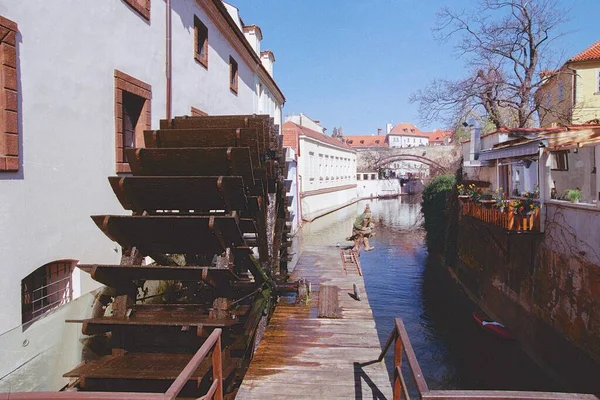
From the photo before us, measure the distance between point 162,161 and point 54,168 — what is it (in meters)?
1.44

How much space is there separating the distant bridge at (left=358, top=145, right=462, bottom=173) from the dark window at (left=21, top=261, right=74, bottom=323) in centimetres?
4087

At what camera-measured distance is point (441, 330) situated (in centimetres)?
1122

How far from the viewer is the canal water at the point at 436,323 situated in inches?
335

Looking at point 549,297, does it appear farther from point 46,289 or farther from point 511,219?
point 46,289

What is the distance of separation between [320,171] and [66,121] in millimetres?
25049

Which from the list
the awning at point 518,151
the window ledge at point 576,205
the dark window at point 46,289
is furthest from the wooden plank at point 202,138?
the awning at point 518,151

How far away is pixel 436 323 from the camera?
11.7 metres

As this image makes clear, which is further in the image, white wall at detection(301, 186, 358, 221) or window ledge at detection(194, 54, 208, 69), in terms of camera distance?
white wall at detection(301, 186, 358, 221)

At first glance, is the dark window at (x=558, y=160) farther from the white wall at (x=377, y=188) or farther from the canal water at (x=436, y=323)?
the white wall at (x=377, y=188)

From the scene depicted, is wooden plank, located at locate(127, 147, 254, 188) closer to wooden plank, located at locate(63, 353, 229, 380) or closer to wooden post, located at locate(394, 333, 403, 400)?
wooden plank, located at locate(63, 353, 229, 380)

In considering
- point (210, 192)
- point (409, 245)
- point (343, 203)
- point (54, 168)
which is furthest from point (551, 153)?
point (343, 203)

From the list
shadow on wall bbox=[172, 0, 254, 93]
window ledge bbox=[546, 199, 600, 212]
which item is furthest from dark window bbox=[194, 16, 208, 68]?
window ledge bbox=[546, 199, 600, 212]

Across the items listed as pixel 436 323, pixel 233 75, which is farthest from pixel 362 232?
pixel 233 75

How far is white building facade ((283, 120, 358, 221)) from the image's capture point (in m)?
24.7
